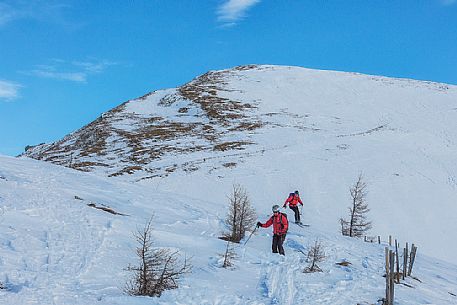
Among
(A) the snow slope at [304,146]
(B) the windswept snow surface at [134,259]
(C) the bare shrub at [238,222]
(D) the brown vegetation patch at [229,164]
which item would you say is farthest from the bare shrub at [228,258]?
(D) the brown vegetation patch at [229,164]

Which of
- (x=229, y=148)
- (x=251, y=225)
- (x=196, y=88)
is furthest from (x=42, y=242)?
(x=196, y=88)

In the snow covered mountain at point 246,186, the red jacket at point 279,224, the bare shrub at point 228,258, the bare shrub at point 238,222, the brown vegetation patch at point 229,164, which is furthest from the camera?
the brown vegetation patch at point 229,164

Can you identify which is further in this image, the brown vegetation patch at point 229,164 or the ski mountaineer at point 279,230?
the brown vegetation patch at point 229,164

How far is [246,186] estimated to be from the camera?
34.4 m

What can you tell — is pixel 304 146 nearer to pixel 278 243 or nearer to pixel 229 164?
pixel 229 164

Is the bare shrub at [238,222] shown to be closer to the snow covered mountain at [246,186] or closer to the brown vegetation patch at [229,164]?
the snow covered mountain at [246,186]

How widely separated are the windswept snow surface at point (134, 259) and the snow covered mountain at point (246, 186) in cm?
5

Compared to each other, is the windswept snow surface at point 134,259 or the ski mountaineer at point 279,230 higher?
the ski mountaineer at point 279,230

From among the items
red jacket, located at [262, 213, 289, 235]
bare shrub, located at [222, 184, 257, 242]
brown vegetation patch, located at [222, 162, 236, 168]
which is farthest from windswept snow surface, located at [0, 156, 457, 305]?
brown vegetation patch, located at [222, 162, 236, 168]

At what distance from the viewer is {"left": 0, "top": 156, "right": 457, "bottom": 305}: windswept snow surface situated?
8.09m

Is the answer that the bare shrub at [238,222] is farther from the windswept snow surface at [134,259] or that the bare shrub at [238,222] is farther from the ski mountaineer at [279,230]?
the ski mountaineer at [279,230]

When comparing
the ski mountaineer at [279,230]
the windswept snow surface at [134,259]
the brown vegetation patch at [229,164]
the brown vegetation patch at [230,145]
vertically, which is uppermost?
the brown vegetation patch at [230,145]

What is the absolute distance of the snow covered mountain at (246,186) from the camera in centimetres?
931

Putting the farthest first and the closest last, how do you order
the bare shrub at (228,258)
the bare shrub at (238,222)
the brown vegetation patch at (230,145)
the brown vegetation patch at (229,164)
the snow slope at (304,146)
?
the brown vegetation patch at (230,145) < the brown vegetation patch at (229,164) < the snow slope at (304,146) < the bare shrub at (238,222) < the bare shrub at (228,258)
